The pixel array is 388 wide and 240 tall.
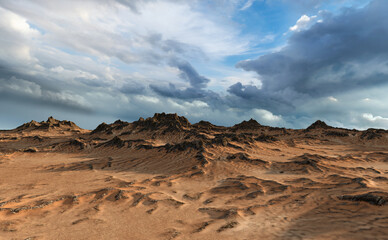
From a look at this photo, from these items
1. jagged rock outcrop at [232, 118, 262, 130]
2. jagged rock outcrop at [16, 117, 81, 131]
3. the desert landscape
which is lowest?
the desert landscape

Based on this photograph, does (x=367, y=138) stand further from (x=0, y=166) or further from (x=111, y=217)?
(x=0, y=166)

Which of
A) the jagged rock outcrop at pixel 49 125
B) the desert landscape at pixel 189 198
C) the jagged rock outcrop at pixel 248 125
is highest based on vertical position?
the jagged rock outcrop at pixel 248 125

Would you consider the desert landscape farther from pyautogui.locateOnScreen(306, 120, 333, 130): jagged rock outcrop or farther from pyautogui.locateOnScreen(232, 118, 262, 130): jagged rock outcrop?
pyautogui.locateOnScreen(232, 118, 262, 130): jagged rock outcrop

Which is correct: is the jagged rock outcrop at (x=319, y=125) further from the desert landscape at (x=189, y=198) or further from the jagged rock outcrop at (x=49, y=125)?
the jagged rock outcrop at (x=49, y=125)

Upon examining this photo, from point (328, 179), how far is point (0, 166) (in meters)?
25.2

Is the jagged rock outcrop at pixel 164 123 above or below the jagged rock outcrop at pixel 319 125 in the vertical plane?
below

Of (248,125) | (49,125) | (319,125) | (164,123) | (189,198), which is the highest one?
→ (319,125)

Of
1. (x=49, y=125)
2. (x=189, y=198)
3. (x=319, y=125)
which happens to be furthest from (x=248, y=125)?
(x=49, y=125)

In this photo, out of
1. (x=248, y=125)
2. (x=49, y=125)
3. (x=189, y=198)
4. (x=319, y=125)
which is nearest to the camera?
(x=189, y=198)

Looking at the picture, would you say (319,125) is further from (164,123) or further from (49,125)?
(49,125)

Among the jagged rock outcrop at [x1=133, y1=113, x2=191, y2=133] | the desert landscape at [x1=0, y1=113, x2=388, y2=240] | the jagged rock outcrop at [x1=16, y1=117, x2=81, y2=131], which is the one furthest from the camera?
the jagged rock outcrop at [x1=16, y1=117, x2=81, y2=131]

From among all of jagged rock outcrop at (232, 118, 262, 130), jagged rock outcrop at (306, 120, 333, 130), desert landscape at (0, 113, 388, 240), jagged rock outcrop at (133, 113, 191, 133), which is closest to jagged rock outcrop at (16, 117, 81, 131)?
jagged rock outcrop at (133, 113, 191, 133)

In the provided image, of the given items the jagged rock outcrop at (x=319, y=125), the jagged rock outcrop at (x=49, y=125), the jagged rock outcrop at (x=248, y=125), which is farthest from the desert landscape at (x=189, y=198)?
the jagged rock outcrop at (x=248, y=125)

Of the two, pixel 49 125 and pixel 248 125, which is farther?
pixel 248 125
